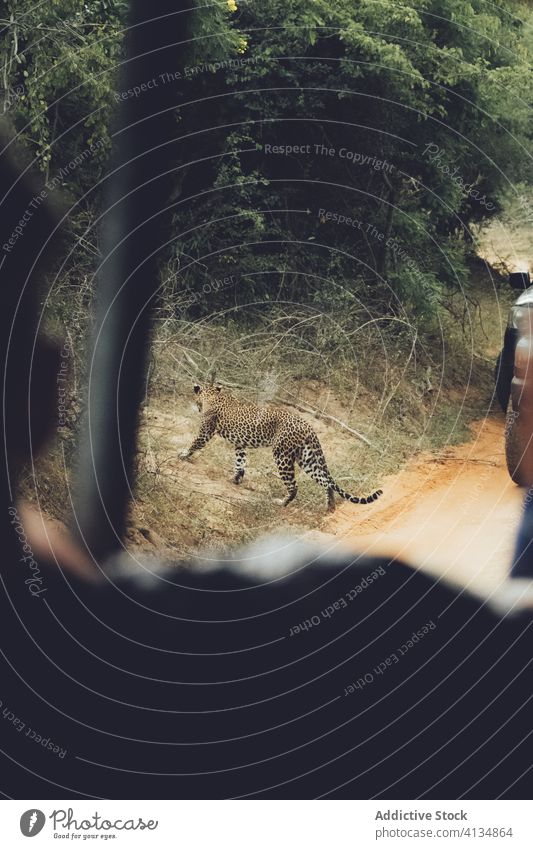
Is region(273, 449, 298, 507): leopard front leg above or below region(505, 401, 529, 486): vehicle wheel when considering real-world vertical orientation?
below

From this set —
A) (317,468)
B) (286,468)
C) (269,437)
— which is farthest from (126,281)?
(317,468)

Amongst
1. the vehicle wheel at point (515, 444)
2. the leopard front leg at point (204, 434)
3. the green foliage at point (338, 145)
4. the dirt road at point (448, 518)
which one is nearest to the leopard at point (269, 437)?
the leopard front leg at point (204, 434)

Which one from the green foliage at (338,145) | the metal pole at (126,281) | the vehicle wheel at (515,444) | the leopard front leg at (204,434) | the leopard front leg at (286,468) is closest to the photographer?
the metal pole at (126,281)

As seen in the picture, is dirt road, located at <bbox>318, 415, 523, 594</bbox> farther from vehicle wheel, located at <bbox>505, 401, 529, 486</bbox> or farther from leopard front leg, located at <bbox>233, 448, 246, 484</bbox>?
leopard front leg, located at <bbox>233, 448, 246, 484</bbox>

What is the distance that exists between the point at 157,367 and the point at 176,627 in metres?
2.91

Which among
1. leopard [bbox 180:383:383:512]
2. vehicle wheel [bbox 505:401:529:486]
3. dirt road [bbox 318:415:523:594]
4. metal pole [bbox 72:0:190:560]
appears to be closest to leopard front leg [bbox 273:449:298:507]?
leopard [bbox 180:383:383:512]

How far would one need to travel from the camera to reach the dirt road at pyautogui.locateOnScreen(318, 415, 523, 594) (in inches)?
347

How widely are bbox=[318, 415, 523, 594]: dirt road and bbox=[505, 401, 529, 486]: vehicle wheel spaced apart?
0.19 metres

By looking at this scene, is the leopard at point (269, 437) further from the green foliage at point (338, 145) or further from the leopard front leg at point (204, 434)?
the green foliage at point (338, 145)

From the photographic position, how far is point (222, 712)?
7129 mm

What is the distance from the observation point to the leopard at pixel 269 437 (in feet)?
29.9

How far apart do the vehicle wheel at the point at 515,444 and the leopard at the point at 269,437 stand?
143cm

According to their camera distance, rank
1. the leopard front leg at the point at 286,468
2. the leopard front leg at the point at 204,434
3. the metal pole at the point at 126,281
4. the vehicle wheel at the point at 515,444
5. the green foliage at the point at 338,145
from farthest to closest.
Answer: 1. the green foliage at the point at 338,145
2. the leopard front leg at the point at 204,434
3. the vehicle wheel at the point at 515,444
4. the leopard front leg at the point at 286,468
5. the metal pole at the point at 126,281
